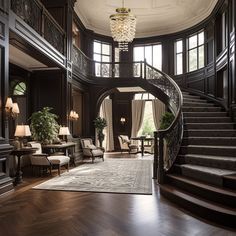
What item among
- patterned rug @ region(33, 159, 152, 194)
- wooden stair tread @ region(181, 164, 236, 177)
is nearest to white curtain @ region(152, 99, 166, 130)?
patterned rug @ region(33, 159, 152, 194)

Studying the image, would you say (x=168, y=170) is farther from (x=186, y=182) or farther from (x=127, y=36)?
(x=127, y=36)

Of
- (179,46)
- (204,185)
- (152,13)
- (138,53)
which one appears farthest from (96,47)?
(204,185)

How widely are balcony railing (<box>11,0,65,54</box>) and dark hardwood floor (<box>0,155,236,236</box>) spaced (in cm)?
408

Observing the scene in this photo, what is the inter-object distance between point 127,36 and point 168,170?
16.1ft

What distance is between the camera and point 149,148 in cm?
1409

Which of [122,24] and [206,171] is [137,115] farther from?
[206,171]

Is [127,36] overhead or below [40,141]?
overhead

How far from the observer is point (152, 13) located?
11734 mm

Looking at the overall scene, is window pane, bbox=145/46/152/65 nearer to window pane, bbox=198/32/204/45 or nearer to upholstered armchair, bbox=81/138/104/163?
window pane, bbox=198/32/204/45

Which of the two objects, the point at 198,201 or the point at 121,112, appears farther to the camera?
the point at 121,112

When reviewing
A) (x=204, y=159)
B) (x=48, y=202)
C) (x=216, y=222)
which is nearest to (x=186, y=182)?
(x=204, y=159)

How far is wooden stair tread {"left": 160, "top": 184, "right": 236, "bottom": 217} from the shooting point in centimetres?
354

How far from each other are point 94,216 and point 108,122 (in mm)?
10981

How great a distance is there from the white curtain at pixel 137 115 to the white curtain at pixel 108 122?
123 cm
